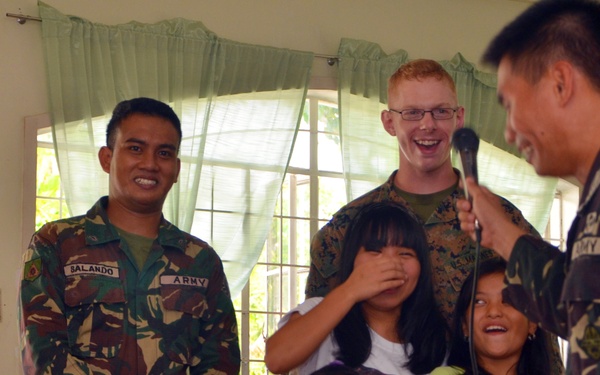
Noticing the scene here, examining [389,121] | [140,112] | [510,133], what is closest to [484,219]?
[510,133]

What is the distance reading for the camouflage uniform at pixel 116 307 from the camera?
2.83 meters

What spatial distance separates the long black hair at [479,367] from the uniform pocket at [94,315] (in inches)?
39.8

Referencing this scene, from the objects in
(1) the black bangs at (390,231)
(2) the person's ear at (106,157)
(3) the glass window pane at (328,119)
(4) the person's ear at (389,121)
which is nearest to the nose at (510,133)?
(1) the black bangs at (390,231)

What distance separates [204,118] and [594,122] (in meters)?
4.26

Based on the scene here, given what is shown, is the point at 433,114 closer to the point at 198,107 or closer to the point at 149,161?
the point at 149,161

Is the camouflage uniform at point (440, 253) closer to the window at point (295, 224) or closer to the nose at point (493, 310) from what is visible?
the nose at point (493, 310)

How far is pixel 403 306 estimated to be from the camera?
271 cm

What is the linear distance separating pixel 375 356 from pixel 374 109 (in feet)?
12.2

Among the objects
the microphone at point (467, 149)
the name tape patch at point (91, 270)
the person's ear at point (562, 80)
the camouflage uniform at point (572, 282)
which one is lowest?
the name tape patch at point (91, 270)

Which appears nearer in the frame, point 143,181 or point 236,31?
point 143,181

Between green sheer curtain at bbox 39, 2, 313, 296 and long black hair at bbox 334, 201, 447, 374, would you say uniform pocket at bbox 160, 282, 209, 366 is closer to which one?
long black hair at bbox 334, 201, 447, 374

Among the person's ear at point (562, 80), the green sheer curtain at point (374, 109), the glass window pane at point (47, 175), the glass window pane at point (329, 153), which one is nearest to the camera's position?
the person's ear at point (562, 80)

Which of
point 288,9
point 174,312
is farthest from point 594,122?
point 288,9

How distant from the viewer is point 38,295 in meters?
2.85
